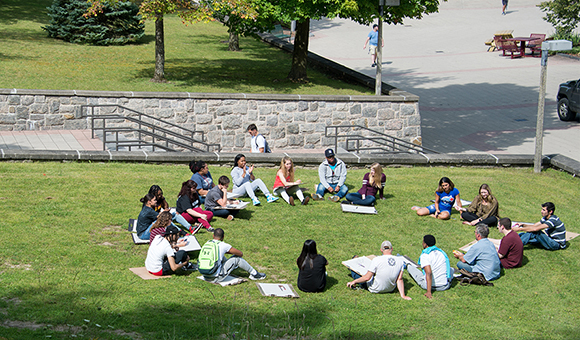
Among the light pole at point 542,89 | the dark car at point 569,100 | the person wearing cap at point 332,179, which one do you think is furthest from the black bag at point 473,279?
Answer: the dark car at point 569,100

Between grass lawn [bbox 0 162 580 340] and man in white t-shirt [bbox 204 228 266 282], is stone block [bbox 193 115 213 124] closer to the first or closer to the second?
grass lawn [bbox 0 162 580 340]

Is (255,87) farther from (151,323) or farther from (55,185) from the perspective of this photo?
(151,323)

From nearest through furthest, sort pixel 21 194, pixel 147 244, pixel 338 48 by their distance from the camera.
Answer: pixel 147 244 < pixel 21 194 < pixel 338 48

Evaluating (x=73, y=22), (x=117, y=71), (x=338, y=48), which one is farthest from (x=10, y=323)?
(x=338, y=48)

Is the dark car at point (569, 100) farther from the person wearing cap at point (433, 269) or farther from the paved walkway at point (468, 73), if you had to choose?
the person wearing cap at point (433, 269)

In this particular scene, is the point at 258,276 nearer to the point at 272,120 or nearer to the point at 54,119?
the point at 272,120

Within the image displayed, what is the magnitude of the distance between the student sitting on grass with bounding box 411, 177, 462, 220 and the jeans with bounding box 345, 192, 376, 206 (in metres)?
1.05

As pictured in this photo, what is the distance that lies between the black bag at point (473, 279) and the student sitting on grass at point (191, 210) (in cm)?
469

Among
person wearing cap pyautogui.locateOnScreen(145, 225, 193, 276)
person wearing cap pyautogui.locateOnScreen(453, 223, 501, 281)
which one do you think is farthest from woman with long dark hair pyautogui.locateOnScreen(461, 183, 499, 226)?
person wearing cap pyautogui.locateOnScreen(145, 225, 193, 276)

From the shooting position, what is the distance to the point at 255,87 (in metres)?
20.9

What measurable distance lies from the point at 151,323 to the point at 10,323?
1.63 m

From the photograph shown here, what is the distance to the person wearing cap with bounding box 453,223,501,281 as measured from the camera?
32.9 ft

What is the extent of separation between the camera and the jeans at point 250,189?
42.3 feet

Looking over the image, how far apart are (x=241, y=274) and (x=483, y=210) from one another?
599cm
